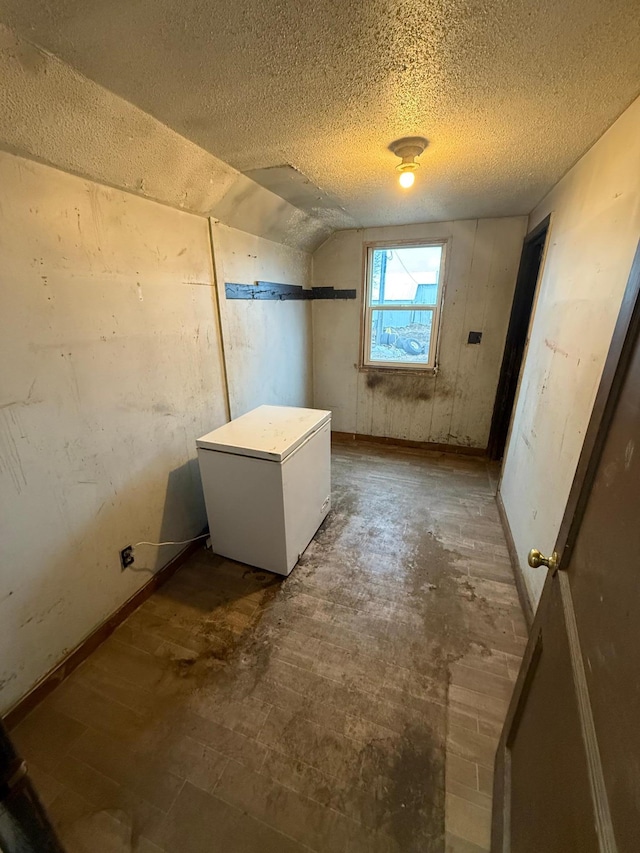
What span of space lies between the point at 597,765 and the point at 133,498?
1814 millimetres

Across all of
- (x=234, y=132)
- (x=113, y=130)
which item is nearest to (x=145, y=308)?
(x=113, y=130)

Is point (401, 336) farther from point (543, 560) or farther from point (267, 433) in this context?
point (543, 560)

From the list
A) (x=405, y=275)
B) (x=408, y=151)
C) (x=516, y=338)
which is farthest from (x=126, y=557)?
(x=516, y=338)

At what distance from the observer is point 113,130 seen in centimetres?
125

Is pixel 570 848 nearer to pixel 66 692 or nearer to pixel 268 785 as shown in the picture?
pixel 268 785

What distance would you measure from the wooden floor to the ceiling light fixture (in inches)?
83.0

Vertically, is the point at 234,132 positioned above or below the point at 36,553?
above

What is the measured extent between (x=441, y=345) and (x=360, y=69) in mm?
2501

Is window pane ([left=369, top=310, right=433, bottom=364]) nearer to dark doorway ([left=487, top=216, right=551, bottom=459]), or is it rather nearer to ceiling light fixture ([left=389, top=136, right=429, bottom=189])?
dark doorway ([left=487, top=216, right=551, bottom=459])

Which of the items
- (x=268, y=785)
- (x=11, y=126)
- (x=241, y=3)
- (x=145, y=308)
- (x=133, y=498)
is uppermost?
(x=241, y=3)

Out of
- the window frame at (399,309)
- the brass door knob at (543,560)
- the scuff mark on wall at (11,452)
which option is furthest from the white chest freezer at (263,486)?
the window frame at (399,309)

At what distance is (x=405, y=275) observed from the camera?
330cm

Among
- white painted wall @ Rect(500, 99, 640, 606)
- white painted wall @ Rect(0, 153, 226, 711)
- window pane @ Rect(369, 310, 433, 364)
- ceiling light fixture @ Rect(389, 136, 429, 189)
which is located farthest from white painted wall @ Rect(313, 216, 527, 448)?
white painted wall @ Rect(0, 153, 226, 711)

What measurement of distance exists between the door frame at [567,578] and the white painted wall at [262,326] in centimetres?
203
